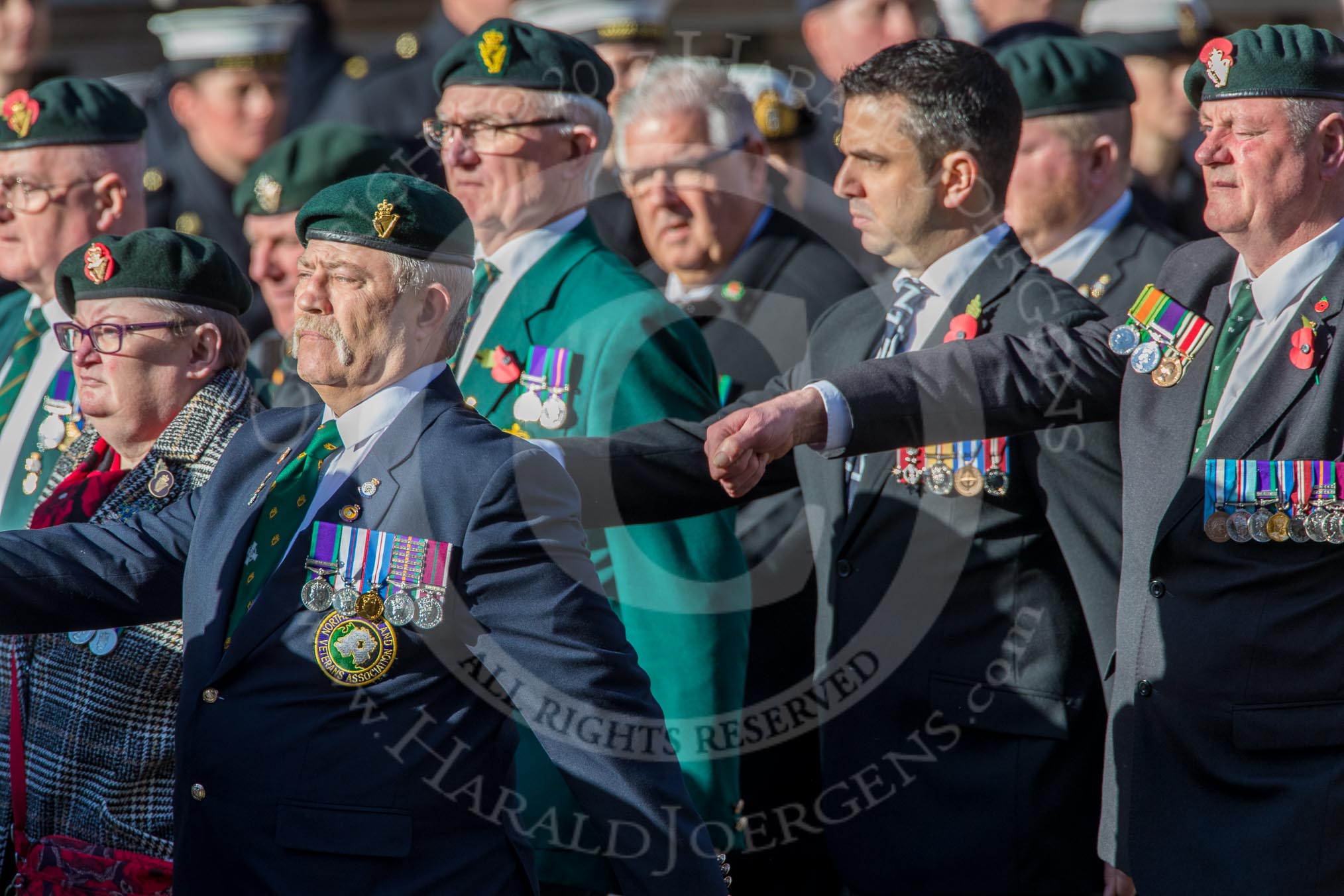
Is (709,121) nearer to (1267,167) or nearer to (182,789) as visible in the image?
(1267,167)

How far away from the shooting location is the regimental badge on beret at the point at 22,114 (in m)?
4.69

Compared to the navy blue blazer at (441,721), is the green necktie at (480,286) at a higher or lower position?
higher

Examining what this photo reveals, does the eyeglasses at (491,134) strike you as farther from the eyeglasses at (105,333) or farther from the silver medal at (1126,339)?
the silver medal at (1126,339)

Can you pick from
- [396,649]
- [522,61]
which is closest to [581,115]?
[522,61]

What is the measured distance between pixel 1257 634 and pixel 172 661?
2.04 metres

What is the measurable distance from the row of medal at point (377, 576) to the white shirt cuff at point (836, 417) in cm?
88

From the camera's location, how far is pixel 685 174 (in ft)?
16.8

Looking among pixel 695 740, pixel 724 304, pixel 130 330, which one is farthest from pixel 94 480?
pixel 724 304

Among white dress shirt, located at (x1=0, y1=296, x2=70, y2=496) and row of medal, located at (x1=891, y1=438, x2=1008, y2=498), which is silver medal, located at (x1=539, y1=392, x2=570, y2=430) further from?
white dress shirt, located at (x1=0, y1=296, x2=70, y2=496)

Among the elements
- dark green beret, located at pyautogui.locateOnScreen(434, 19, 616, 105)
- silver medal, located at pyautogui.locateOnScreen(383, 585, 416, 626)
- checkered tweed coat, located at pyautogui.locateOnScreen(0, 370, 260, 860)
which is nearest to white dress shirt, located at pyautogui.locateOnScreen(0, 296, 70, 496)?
checkered tweed coat, located at pyautogui.locateOnScreen(0, 370, 260, 860)

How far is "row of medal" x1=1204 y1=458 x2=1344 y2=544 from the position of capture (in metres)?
3.06

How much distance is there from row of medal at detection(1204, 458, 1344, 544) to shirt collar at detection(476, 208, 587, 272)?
165 cm

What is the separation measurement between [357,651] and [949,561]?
1.41 m

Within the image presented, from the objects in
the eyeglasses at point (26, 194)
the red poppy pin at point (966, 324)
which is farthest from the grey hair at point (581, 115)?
the eyeglasses at point (26, 194)
